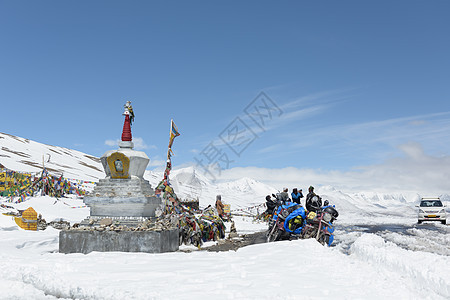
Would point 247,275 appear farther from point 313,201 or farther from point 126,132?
point 126,132

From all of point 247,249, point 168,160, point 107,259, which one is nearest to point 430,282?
point 247,249

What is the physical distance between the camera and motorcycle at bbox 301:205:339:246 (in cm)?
905

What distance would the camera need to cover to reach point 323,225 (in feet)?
30.2

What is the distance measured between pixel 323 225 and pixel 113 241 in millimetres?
5649

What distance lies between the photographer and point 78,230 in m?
9.48

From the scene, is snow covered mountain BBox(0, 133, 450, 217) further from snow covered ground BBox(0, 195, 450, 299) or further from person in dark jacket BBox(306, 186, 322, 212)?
snow covered ground BBox(0, 195, 450, 299)

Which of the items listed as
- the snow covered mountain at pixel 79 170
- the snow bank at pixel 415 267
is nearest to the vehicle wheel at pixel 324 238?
the snow bank at pixel 415 267

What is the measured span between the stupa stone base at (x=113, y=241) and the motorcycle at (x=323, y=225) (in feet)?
13.1

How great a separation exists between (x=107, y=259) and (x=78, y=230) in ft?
8.53

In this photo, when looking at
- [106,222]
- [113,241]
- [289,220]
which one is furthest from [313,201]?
[106,222]

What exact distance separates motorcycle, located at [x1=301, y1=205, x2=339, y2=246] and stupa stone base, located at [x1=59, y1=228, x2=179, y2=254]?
3.98 m

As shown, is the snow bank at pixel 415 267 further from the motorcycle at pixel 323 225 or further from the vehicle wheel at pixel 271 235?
the vehicle wheel at pixel 271 235

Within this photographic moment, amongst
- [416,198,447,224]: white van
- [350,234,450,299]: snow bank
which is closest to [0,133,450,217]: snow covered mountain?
[416,198,447,224]: white van

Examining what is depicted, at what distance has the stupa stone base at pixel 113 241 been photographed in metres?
9.16
